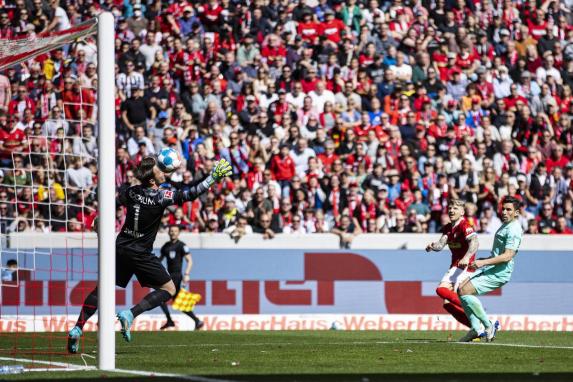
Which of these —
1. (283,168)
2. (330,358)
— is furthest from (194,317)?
(330,358)

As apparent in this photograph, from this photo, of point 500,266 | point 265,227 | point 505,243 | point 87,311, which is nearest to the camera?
point 87,311

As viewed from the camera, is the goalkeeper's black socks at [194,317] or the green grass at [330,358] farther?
the goalkeeper's black socks at [194,317]

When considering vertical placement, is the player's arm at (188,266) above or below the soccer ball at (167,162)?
below

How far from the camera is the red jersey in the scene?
630 inches

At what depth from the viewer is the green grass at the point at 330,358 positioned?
1041 cm

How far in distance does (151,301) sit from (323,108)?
13765 millimetres

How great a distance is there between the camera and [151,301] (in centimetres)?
1342

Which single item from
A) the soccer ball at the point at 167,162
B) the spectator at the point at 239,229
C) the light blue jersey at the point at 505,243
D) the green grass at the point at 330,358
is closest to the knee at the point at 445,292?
the light blue jersey at the point at 505,243

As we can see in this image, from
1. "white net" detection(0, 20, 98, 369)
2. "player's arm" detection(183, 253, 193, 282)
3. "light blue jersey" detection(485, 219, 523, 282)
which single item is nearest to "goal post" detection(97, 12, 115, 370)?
"light blue jersey" detection(485, 219, 523, 282)

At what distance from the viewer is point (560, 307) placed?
2384cm

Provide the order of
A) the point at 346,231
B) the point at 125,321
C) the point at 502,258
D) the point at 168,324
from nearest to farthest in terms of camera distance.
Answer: the point at 125,321 < the point at 502,258 < the point at 168,324 < the point at 346,231

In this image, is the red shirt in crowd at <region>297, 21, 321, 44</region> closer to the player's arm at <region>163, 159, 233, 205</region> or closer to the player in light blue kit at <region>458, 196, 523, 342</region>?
the player in light blue kit at <region>458, 196, 523, 342</region>

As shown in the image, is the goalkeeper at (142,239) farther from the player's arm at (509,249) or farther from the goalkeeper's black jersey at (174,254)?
the goalkeeper's black jersey at (174,254)

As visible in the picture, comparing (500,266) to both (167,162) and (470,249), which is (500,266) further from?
(167,162)
